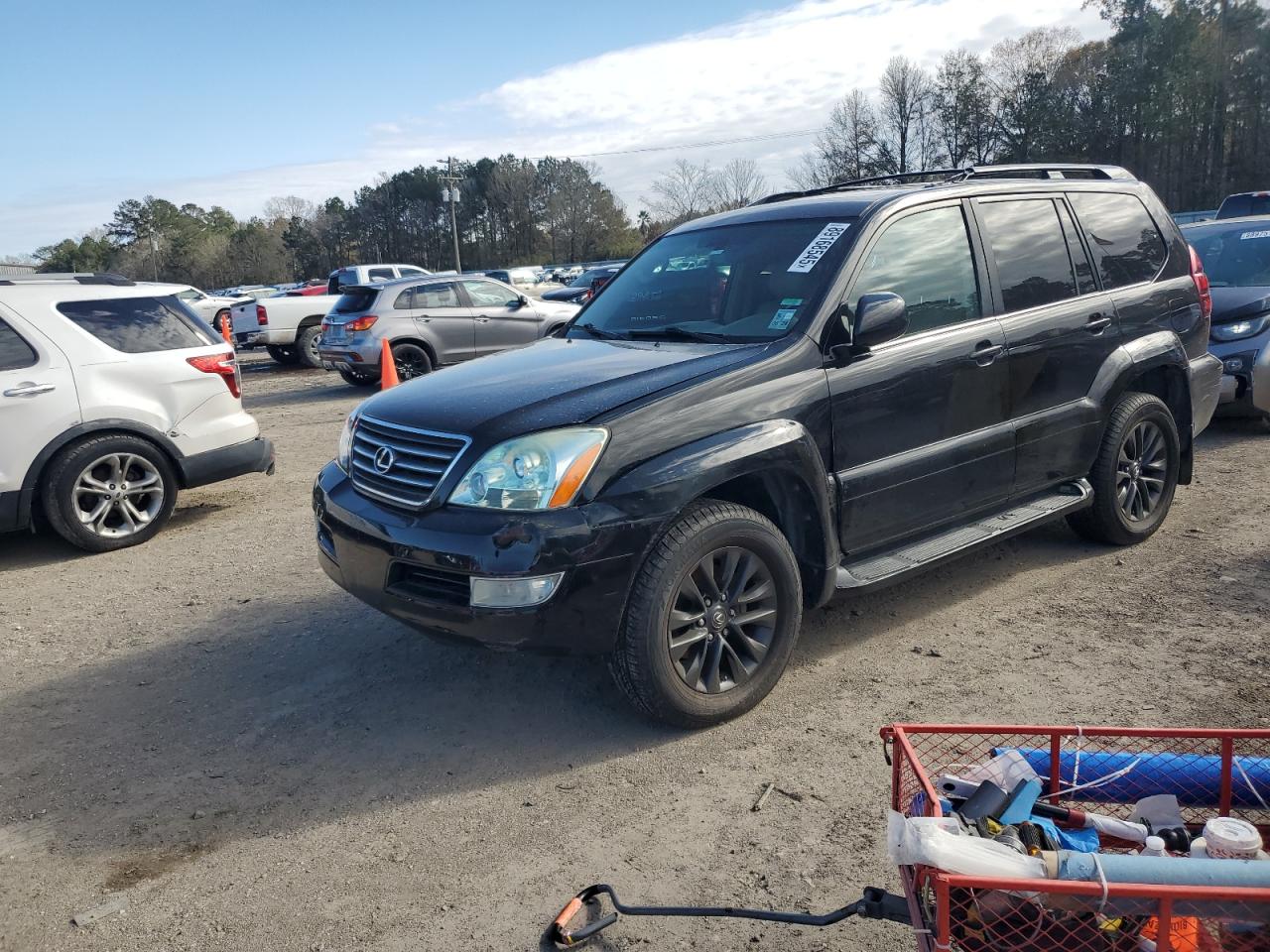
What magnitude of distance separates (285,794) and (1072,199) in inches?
185

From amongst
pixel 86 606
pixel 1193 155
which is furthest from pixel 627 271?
pixel 1193 155

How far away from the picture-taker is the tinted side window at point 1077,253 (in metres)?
5.10

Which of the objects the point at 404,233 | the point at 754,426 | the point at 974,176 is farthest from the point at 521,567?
the point at 404,233

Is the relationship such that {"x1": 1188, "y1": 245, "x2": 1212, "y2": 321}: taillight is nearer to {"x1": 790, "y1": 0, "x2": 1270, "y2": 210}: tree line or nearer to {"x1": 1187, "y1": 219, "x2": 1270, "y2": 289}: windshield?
{"x1": 1187, "y1": 219, "x2": 1270, "y2": 289}: windshield

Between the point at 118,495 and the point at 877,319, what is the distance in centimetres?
529

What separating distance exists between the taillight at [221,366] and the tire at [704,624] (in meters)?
4.73

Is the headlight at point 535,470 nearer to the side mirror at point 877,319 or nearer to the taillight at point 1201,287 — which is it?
the side mirror at point 877,319

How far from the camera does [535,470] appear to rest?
3.41 metres

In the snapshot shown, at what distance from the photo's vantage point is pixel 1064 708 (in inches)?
147

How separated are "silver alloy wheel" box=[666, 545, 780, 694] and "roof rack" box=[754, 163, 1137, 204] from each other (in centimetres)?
234

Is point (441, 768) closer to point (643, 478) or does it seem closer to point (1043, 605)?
point (643, 478)

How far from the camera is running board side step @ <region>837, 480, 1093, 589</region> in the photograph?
409cm

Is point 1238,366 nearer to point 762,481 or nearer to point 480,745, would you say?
point 762,481

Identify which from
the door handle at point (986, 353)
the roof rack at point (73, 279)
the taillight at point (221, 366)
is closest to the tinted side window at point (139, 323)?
the taillight at point (221, 366)
